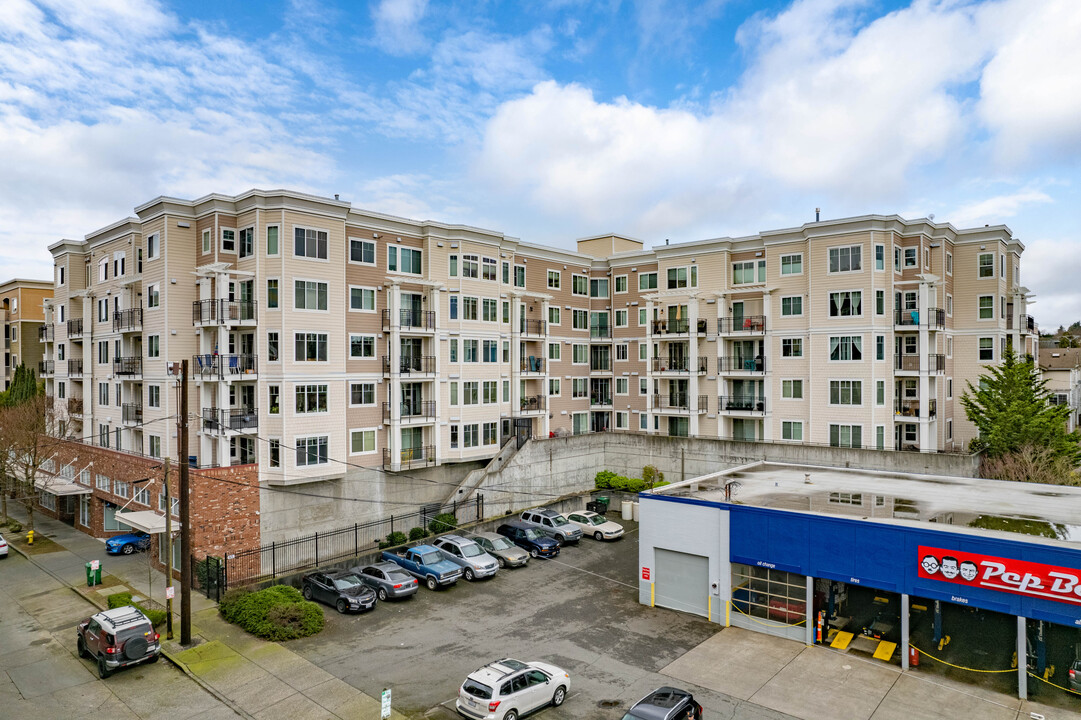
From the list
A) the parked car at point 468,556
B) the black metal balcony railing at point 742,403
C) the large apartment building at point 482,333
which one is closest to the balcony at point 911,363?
the large apartment building at point 482,333

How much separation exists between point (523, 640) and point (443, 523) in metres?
14.7

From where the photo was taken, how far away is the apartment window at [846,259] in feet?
133

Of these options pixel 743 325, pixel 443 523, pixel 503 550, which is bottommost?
pixel 503 550

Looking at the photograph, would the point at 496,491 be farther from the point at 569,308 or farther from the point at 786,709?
the point at 786,709

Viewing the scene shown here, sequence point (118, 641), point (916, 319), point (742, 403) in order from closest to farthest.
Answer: point (118, 641) < point (916, 319) < point (742, 403)

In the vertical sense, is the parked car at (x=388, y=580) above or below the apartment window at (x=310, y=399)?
below

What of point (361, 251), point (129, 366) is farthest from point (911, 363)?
point (129, 366)

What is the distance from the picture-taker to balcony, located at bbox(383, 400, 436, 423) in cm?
3728

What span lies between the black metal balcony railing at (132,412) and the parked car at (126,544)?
6902 mm

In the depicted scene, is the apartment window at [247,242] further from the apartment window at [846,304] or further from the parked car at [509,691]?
the apartment window at [846,304]

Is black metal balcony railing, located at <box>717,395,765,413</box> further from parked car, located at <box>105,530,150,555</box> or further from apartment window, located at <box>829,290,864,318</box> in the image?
parked car, located at <box>105,530,150,555</box>

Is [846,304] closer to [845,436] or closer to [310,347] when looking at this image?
[845,436]

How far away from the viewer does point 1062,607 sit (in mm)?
18500

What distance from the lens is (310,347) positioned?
33875 millimetres
